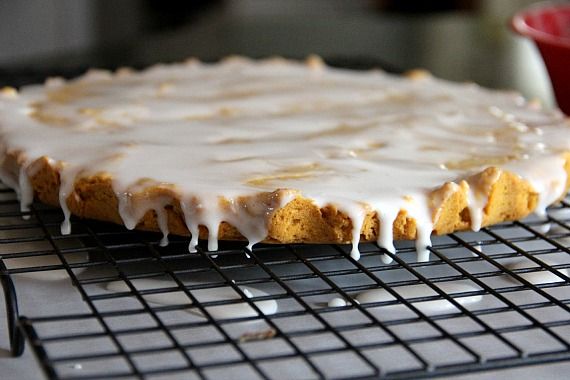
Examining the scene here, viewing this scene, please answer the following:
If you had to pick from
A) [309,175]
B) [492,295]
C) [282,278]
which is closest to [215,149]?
[309,175]

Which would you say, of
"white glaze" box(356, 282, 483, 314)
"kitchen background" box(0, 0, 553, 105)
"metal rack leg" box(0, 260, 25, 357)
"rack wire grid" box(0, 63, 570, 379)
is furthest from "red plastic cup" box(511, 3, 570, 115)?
"metal rack leg" box(0, 260, 25, 357)

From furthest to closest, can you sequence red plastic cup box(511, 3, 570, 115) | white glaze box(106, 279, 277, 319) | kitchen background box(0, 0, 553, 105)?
kitchen background box(0, 0, 553, 105), red plastic cup box(511, 3, 570, 115), white glaze box(106, 279, 277, 319)

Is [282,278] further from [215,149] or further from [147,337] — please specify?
[215,149]

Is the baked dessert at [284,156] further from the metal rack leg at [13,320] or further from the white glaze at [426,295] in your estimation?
the metal rack leg at [13,320]

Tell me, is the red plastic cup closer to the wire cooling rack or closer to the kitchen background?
the kitchen background

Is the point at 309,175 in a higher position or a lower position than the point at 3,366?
higher

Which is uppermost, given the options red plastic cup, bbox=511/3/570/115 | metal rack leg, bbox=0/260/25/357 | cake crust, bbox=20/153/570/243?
red plastic cup, bbox=511/3/570/115
